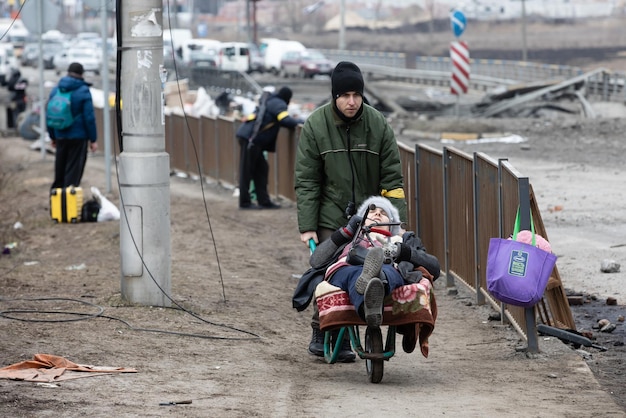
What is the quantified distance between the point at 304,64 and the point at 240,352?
5261 centimetres

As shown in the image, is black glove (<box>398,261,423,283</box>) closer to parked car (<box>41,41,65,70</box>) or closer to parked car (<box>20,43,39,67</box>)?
parked car (<box>41,41,65,70</box>)

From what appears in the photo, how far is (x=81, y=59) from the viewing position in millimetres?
68125

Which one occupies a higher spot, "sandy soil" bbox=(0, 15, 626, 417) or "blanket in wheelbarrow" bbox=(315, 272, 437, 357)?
"blanket in wheelbarrow" bbox=(315, 272, 437, 357)

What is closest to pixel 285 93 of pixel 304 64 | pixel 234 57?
pixel 304 64

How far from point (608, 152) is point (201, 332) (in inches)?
711

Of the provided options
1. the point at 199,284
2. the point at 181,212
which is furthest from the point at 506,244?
the point at 181,212

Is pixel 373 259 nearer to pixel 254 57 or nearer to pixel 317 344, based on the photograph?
pixel 317 344

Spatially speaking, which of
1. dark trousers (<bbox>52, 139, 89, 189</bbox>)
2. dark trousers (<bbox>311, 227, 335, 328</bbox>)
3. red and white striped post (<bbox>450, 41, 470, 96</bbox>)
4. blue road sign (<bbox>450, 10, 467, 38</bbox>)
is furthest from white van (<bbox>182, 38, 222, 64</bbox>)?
dark trousers (<bbox>311, 227, 335, 328</bbox>)

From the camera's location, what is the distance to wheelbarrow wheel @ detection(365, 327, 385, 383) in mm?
7574

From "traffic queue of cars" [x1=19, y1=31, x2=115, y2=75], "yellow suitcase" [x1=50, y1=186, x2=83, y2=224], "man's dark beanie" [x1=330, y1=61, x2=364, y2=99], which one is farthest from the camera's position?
"traffic queue of cars" [x1=19, y1=31, x2=115, y2=75]

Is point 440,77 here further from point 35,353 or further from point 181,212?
point 35,353

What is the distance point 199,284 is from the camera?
1121cm

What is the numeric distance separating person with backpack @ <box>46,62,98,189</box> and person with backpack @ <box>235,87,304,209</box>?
7.67 feet

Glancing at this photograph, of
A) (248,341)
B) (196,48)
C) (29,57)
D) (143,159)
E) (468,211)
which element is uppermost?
(196,48)
